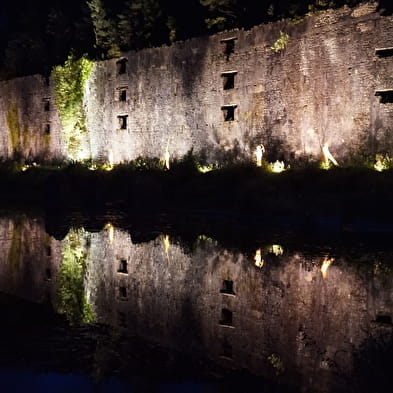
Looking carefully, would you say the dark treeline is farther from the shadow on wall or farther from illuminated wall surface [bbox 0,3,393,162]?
the shadow on wall

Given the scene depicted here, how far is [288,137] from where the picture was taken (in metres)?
22.0

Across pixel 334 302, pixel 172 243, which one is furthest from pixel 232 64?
pixel 334 302

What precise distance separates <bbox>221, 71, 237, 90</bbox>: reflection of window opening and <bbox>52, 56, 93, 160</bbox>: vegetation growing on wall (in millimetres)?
9531

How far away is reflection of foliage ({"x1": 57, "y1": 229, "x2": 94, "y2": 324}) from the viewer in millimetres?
8117

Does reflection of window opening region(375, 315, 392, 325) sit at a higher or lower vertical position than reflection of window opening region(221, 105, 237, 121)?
lower

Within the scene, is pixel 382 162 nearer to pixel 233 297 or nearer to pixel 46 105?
pixel 233 297

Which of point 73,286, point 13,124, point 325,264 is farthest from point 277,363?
point 13,124

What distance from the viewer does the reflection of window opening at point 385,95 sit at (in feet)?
63.2

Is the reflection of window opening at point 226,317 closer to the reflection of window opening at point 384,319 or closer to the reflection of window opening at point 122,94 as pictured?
the reflection of window opening at point 384,319

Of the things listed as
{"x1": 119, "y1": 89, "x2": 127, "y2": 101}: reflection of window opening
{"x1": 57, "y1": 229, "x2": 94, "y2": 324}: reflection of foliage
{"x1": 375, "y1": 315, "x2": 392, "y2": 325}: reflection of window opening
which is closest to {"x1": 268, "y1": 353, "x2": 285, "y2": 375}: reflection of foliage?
{"x1": 375, "y1": 315, "x2": 392, "y2": 325}: reflection of window opening

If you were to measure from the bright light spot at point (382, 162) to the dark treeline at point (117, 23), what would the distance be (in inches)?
177

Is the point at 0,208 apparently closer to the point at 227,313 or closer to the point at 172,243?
the point at 172,243

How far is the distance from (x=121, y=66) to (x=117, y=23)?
9.80 feet

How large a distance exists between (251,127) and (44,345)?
17598 mm
